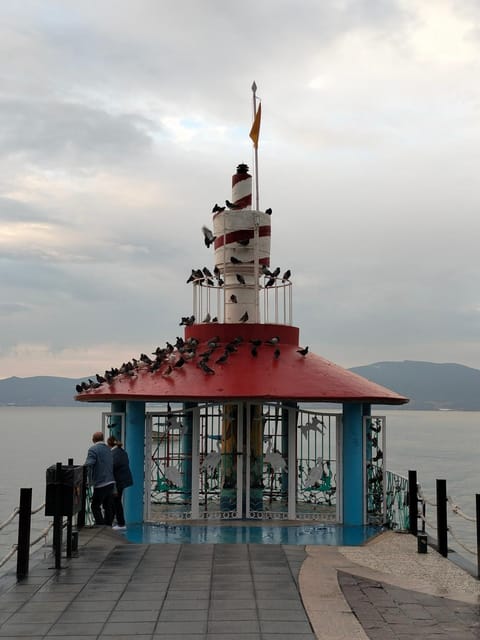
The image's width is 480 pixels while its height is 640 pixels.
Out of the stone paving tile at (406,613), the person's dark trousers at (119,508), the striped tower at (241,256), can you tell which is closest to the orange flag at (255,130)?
the striped tower at (241,256)

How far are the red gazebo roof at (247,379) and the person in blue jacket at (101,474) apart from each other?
1225 mm

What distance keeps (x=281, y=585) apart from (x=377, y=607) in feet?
4.20

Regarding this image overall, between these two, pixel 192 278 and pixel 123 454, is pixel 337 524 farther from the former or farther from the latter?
pixel 192 278

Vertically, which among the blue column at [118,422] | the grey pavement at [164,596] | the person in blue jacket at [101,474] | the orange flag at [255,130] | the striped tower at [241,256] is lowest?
the grey pavement at [164,596]

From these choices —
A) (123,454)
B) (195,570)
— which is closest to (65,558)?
(195,570)

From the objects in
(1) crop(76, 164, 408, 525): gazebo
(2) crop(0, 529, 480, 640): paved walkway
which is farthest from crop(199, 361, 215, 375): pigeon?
(2) crop(0, 529, 480, 640): paved walkway

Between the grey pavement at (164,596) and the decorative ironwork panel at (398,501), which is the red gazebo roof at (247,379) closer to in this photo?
the decorative ironwork panel at (398,501)

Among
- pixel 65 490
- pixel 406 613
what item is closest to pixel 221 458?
pixel 65 490

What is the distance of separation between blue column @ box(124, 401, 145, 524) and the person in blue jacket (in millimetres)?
1113

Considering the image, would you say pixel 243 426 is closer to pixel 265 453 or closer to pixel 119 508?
pixel 265 453

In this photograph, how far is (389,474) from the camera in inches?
607

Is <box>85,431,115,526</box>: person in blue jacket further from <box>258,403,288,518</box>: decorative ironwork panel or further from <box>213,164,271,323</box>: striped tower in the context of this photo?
<box>213,164,271,323</box>: striped tower

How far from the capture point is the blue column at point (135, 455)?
1390 centimetres

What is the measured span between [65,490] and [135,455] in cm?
389
